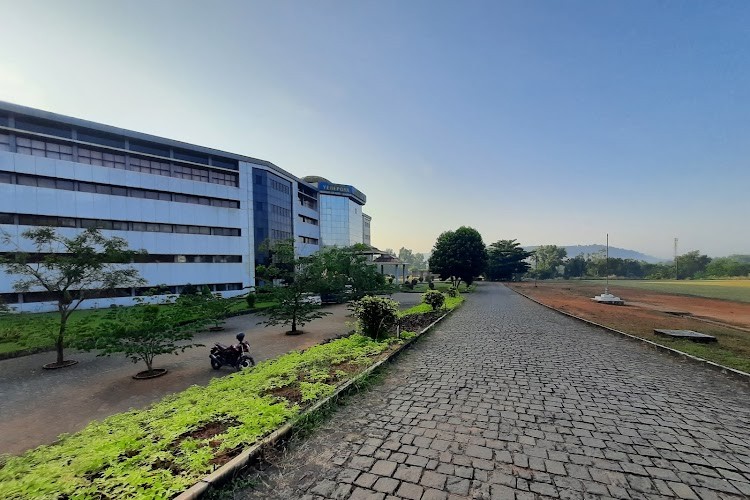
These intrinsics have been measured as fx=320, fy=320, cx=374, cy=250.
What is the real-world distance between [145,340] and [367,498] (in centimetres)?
854

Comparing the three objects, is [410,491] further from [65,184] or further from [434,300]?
[65,184]

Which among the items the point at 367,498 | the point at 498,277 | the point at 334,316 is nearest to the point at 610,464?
the point at 367,498

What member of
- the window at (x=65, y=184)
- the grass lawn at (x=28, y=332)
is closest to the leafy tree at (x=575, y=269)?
the window at (x=65, y=184)

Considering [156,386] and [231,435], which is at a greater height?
[231,435]

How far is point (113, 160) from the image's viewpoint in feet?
95.6

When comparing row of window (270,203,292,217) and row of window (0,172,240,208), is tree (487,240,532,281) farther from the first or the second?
row of window (0,172,240,208)

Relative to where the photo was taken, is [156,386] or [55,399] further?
[156,386]

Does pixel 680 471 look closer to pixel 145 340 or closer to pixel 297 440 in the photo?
pixel 297 440

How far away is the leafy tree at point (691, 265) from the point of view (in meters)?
94.5

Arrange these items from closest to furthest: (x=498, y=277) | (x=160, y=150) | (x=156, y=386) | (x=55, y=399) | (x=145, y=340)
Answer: (x=55, y=399)
(x=156, y=386)
(x=145, y=340)
(x=160, y=150)
(x=498, y=277)

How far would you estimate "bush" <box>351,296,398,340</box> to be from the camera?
10547 millimetres

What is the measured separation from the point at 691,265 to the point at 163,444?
13385cm

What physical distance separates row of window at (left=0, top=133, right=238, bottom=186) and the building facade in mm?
75

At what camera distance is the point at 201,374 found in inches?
358
